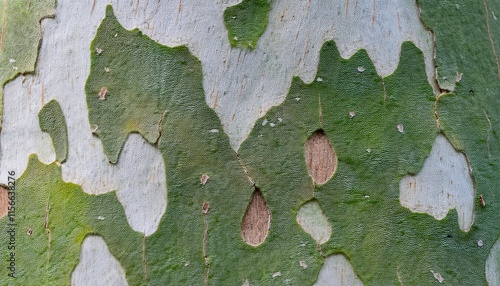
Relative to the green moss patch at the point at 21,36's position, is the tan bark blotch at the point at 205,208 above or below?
below

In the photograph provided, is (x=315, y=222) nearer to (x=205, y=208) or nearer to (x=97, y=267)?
(x=205, y=208)

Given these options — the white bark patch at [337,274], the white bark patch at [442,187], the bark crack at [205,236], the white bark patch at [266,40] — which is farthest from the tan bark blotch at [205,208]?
the white bark patch at [442,187]

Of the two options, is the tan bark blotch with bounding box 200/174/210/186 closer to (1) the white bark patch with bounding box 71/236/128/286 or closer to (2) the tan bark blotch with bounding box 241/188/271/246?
(2) the tan bark blotch with bounding box 241/188/271/246

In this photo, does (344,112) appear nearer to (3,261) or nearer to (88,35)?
(88,35)

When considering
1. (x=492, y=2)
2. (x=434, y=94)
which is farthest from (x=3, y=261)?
(x=492, y=2)

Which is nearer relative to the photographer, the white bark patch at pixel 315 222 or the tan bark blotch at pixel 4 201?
the white bark patch at pixel 315 222

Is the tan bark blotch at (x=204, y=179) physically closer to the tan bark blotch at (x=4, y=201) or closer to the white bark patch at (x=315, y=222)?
the white bark patch at (x=315, y=222)

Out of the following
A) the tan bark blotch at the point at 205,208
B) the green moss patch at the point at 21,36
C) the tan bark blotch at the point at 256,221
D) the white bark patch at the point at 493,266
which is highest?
the green moss patch at the point at 21,36

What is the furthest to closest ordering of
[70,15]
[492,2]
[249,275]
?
1. [492,2]
2. [70,15]
3. [249,275]
